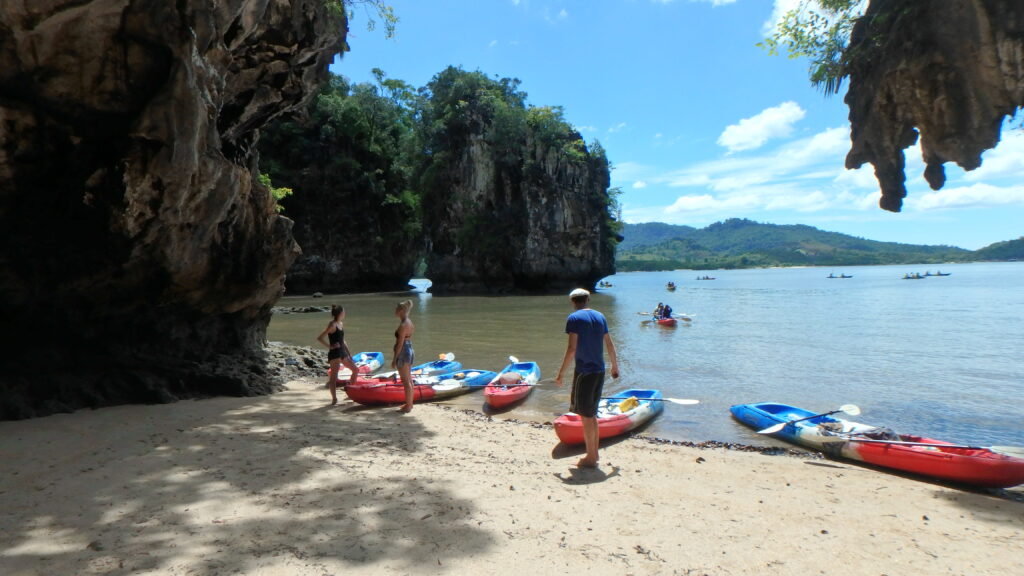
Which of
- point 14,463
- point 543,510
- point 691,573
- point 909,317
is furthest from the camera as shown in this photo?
point 909,317

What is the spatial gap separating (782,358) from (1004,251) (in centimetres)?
20043

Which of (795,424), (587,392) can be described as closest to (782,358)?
(795,424)

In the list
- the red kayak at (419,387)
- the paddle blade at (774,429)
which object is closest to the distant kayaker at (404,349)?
the red kayak at (419,387)

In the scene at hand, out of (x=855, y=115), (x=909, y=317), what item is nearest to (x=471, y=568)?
(x=855, y=115)

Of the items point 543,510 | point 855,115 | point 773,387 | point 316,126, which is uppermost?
point 316,126

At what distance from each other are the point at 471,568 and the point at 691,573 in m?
1.31

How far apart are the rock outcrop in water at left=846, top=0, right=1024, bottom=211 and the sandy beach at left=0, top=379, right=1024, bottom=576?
4.76m

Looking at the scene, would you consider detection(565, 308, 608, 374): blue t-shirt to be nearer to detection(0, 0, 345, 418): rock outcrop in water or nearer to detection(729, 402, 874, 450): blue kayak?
detection(729, 402, 874, 450): blue kayak

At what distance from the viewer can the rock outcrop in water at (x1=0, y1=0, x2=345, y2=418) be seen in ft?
18.0

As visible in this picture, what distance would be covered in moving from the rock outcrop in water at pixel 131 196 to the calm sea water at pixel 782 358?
4721mm

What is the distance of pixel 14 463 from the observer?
456 centimetres

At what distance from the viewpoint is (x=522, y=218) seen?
44.6m

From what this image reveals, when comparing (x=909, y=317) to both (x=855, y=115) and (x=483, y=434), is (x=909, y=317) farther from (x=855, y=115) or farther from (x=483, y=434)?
(x=483, y=434)

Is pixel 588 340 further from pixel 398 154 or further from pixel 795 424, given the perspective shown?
pixel 398 154
